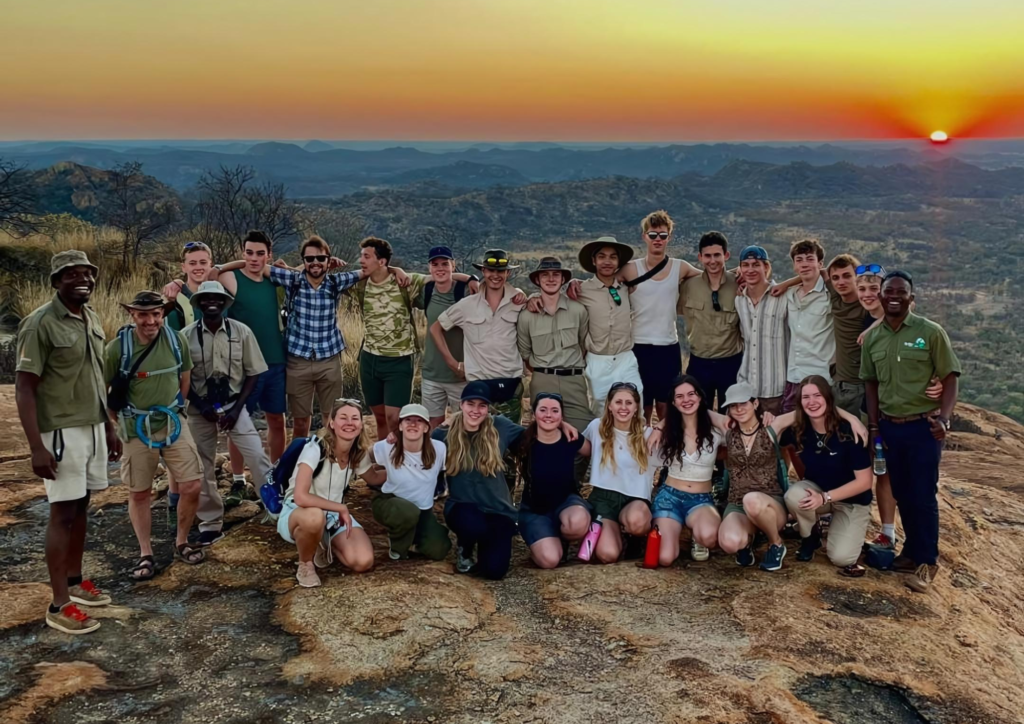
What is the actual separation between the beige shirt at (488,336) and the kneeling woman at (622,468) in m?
1.04

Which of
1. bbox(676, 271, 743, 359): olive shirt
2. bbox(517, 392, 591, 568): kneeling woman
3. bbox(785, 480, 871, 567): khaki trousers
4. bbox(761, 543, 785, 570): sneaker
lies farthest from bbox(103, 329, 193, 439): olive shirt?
bbox(785, 480, 871, 567): khaki trousers

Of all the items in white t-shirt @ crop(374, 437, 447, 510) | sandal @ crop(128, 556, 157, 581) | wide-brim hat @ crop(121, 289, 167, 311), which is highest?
wide-brim hat @ crop(121, 289, 167, 311)

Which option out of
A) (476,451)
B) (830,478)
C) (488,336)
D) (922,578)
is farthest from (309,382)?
(922,578)

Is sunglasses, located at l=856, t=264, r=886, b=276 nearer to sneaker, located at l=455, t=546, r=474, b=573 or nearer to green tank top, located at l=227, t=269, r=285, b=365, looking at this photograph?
sneaker, located at l=455, t=546, r=474, b=573

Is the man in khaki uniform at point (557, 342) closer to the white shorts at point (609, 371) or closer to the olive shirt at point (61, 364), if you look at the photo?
the white shorts at point (609, 371)

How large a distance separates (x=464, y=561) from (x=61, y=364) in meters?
2.73

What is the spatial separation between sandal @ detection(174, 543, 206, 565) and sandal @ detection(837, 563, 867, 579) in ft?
14.0

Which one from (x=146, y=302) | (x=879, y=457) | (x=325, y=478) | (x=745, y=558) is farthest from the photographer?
(x=879, y=457)

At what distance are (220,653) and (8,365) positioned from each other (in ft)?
27.5

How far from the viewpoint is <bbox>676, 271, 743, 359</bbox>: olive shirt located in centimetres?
673

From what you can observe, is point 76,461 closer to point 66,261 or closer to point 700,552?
point 66,261

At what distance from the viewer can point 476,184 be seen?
641ft

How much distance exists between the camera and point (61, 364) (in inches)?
182

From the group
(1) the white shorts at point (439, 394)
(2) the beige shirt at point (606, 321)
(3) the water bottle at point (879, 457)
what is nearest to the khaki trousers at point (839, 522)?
(3) the water bottle at point (879, 457)
